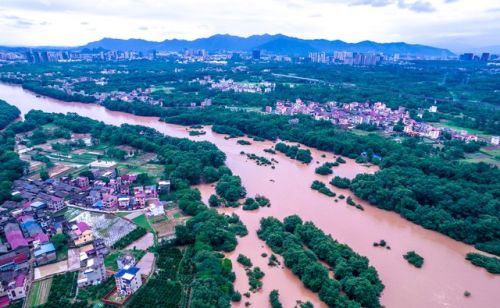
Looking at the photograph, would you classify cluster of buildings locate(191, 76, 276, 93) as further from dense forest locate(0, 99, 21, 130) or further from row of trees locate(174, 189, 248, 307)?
row of trees locate(174, 189, 248, 307)

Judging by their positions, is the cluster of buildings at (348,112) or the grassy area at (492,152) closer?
the grassy area at (492,152)

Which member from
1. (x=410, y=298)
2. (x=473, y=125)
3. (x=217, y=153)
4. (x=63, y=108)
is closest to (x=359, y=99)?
(x=473, y=125)

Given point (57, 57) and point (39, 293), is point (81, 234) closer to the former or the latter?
→ point (39, 293)

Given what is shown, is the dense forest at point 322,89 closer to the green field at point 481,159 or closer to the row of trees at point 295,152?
the green field at point 481,159

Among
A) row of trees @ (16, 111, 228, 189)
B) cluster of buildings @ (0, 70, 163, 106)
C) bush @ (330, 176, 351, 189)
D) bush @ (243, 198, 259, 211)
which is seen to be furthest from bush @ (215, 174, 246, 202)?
cluster of buildings @ (0, 70, 163, 106)

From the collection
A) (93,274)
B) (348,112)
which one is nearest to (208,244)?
(93,274)

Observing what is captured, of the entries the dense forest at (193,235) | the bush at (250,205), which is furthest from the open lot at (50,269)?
the bush at (250,205)
